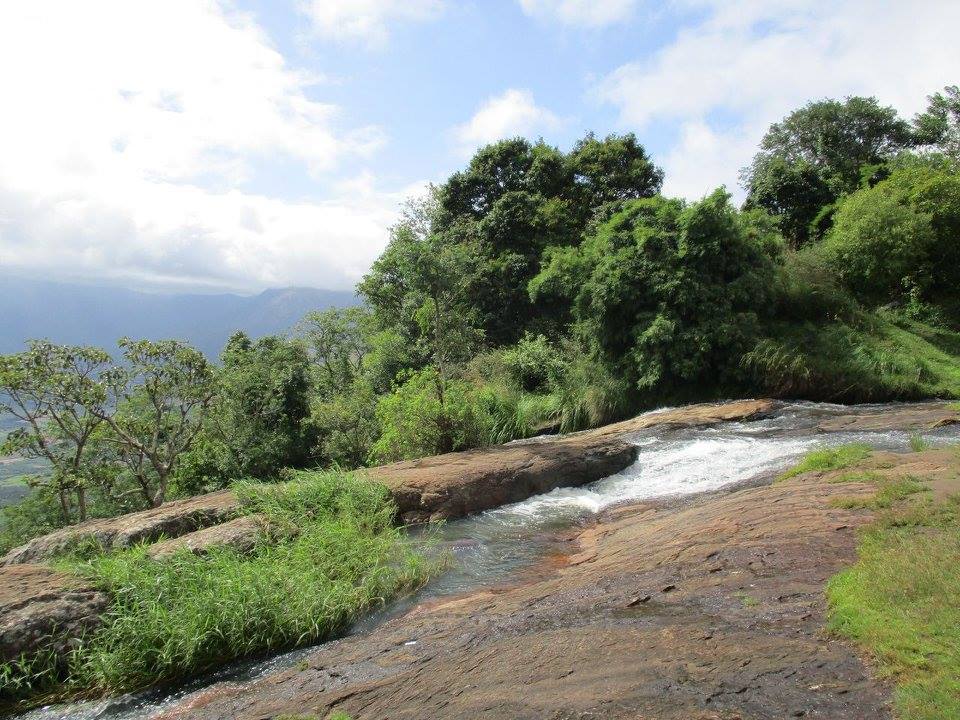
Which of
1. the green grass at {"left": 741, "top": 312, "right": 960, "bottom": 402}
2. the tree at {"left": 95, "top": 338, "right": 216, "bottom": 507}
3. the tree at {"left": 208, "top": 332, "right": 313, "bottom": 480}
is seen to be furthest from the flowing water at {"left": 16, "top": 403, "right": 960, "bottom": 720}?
the tree at {"left": 95, "top": 338, "right": 216, "bottom": 507}

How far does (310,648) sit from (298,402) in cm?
1477

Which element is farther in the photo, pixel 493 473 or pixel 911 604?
pixel 493 473

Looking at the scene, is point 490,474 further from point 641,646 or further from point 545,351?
point 545,351

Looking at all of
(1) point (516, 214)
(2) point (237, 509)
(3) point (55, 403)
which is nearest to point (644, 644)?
(2) point (237, 509)

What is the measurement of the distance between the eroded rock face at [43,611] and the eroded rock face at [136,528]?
6.29ft

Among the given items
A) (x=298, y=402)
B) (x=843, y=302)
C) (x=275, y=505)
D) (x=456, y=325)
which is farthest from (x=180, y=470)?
(x=843, y=302)

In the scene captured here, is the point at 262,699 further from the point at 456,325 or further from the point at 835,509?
the point at 456,325

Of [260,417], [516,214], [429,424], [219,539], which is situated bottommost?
[219,539]

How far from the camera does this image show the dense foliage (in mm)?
15805

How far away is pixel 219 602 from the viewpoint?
6.22 metres

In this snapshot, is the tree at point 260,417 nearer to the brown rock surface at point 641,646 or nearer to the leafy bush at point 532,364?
the leafy bush at point 532,364

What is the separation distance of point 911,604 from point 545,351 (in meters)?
15.9

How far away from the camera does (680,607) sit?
504 cm

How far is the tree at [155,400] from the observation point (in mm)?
16750
